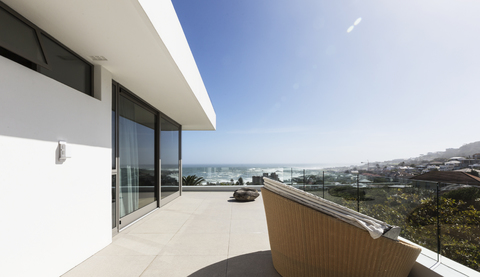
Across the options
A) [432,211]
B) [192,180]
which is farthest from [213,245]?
[192,180]

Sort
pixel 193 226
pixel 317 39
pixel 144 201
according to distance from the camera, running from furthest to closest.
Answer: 1. pixel 317 39
2. pixel 144 201
3. pixel 193 226

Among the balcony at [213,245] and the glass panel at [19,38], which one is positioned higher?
the glass panel at [19,38]

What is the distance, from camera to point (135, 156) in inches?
170

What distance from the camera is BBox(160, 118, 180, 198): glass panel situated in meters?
6.06

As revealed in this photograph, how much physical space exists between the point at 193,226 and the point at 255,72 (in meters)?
10.9

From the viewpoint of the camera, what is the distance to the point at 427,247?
84.9 inches

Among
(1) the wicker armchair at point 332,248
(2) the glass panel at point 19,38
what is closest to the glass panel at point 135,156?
(2) the glass panel at point 19,38

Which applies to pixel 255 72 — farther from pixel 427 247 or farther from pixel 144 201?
pixel 427 247

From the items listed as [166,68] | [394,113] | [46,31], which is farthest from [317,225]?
[394,113]

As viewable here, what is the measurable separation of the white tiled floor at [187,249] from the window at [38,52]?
216 cm

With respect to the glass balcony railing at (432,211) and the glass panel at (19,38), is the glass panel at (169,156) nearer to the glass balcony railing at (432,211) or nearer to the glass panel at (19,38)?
the glass panel at (19,38)

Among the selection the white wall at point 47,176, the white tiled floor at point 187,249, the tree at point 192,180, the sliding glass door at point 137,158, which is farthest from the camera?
the tree at point 192,180

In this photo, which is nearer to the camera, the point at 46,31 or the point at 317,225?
Result: the point at 317,225

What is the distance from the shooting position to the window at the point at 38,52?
1.79 meters
